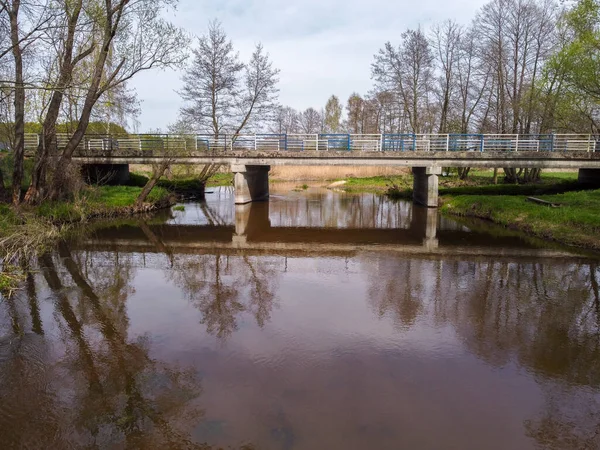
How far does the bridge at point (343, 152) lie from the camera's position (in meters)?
22.9

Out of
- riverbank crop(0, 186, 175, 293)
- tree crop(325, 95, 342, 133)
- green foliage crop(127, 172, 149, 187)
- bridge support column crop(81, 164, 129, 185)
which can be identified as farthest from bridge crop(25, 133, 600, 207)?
tree crop(325, 95, 342, 133)

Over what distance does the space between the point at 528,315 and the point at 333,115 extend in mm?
58161

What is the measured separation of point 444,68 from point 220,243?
2667 centimetres

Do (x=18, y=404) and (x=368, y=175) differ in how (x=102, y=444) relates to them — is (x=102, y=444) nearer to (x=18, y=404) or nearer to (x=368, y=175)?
(x=18, y=404)

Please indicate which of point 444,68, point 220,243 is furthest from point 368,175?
point 220,243

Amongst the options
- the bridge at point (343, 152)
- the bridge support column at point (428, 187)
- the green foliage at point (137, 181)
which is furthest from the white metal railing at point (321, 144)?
the green foliage at point (137, 181)

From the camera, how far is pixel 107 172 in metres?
27.3

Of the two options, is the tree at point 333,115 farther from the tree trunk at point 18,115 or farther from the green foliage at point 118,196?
the tree trunk at point 18,115

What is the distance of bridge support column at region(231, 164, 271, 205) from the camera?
82.6ft

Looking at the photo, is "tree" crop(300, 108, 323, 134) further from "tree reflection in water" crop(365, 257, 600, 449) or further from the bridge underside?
"tree reflection in water" crop(365, 257, 600, 449)

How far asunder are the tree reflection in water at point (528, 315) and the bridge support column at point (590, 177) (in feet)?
59.6

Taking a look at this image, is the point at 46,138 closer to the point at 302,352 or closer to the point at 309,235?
the point at 309,235

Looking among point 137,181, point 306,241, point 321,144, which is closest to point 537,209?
point 306,241

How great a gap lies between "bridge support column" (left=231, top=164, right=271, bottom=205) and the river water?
12.6m
